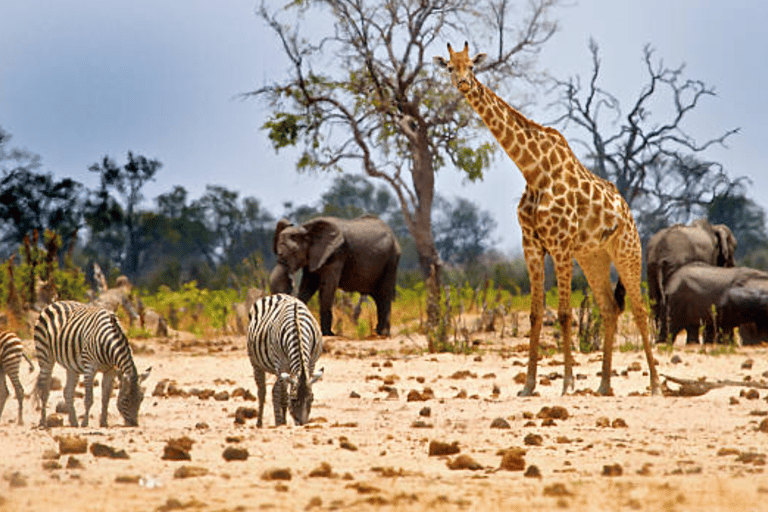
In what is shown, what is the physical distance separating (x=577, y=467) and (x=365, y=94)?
60.0 ft

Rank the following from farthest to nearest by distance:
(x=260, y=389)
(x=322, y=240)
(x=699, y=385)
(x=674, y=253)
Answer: (x=322, y=240) → (x=674, y=253) → (x=699, y=385) → (x=260, y=389)

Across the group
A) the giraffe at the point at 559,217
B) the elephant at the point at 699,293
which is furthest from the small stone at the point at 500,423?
the elephant at the point at 699,293

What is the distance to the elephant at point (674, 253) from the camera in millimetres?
18344

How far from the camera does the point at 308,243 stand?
782 inches

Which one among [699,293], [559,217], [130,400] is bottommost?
[130,400]

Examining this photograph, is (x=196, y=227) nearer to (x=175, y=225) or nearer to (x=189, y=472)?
(x=175, y=225)

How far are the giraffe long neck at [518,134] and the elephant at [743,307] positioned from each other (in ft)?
24.9

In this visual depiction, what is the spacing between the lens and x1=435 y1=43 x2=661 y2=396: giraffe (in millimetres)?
9867

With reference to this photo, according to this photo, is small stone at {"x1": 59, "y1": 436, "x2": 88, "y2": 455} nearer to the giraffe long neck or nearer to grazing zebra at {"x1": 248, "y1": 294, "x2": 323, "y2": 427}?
grazing zebra at {"x1": 248, "y1": 294, "x2": 323, "y2": 427}

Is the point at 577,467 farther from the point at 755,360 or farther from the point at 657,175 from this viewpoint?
the point at 657,175

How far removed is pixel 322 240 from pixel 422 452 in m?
13.4

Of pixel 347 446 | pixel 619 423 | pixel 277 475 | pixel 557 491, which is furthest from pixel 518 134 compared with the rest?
Result: pixel 557 491

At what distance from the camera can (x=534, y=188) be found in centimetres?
1011

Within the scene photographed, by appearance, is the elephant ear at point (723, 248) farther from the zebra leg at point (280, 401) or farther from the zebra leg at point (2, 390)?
the zebra leg at point (2, 390)
